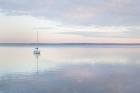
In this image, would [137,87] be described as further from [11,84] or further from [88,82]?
[11,84]

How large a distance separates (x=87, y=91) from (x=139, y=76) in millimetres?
4978

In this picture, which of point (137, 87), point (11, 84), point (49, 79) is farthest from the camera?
point (49, 79)

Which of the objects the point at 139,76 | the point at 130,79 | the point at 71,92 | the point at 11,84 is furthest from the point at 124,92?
the point at 11,84

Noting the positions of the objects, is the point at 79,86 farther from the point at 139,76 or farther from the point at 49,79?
the point at 139,76

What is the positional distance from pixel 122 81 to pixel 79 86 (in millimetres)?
2598

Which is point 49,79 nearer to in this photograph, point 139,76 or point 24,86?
point 24,86

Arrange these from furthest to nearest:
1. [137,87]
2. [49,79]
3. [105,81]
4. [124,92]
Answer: [49,79] → [105,81] → [137,87] → [124,92]

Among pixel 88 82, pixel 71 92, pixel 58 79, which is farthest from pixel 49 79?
pixel 71 92

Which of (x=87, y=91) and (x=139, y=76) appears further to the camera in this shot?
(x=139, y=76)

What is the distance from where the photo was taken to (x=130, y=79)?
1414 centimetres

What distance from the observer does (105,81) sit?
Result: 13633 millimetres

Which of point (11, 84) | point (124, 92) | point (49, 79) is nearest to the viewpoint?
point (124, 92)

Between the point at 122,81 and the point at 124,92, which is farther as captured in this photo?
the point at 122,81

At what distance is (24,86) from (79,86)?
2588mm
